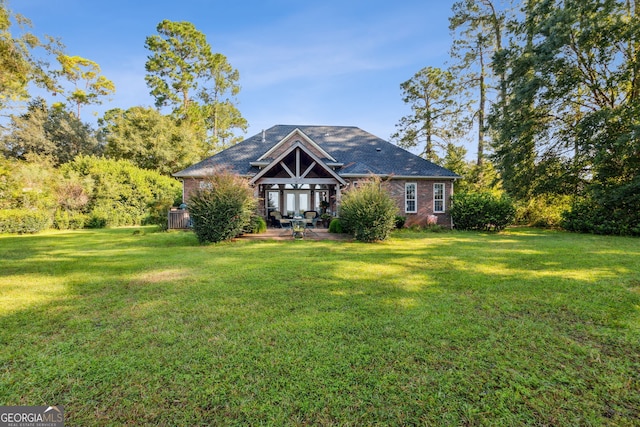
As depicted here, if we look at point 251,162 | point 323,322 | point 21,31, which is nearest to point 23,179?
point 21,31

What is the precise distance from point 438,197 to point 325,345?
1721cm

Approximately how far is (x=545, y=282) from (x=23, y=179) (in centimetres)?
2444

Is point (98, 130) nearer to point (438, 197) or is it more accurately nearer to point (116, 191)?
point (116, 191)

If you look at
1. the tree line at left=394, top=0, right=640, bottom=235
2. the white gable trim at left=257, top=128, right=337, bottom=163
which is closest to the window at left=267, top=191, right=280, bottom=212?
the white gable trim at left=257, top=128, right=337, bottom=163

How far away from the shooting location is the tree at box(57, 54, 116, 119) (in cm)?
3099

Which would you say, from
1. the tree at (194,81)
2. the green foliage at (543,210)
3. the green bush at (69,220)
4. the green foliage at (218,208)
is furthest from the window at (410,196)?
the tree at (194,81)

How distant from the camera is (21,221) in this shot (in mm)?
14656

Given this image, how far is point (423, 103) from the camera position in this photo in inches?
1056

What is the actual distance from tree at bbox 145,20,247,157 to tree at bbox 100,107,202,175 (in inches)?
126

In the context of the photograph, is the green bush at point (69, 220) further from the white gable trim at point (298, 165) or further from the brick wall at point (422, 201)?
the brick wall at point (422, 201)

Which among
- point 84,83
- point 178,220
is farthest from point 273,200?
point 84,83

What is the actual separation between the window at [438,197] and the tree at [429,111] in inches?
371

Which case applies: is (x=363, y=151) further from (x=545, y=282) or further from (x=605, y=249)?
(x=545, y=282)

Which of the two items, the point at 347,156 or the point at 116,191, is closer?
the point at 347,156
